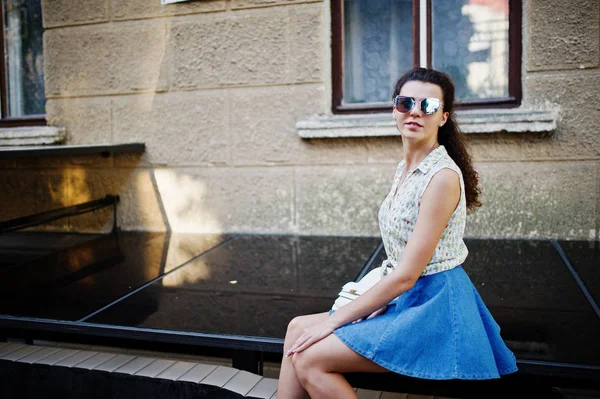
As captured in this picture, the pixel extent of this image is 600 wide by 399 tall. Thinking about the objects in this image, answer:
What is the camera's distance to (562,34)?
4.35 m

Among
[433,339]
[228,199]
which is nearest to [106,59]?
[228,199]

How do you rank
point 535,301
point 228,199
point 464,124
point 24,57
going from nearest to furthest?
point 535,301 → point 464,124 → point 228,199 → point 24,57

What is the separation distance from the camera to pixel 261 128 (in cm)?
512

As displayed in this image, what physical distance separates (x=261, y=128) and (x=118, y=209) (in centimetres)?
163

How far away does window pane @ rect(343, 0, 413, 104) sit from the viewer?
4.95m

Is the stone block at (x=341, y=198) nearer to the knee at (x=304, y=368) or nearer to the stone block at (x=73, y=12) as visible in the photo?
the stone block at (x=73, y=12)

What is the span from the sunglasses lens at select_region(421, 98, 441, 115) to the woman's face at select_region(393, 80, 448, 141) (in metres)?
0.02

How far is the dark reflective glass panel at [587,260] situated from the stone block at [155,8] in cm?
339

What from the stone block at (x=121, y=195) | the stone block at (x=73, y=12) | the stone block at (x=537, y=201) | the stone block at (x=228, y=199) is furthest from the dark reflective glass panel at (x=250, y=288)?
the stone block at (x=73, y=12)

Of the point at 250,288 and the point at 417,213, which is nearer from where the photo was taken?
the point at 417,213

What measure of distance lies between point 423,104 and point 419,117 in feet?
0.17

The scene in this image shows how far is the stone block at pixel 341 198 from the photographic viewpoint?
488cm

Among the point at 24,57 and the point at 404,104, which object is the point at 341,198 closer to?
the point at 404,104

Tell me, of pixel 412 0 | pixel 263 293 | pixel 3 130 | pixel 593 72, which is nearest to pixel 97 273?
pixel 263 293
